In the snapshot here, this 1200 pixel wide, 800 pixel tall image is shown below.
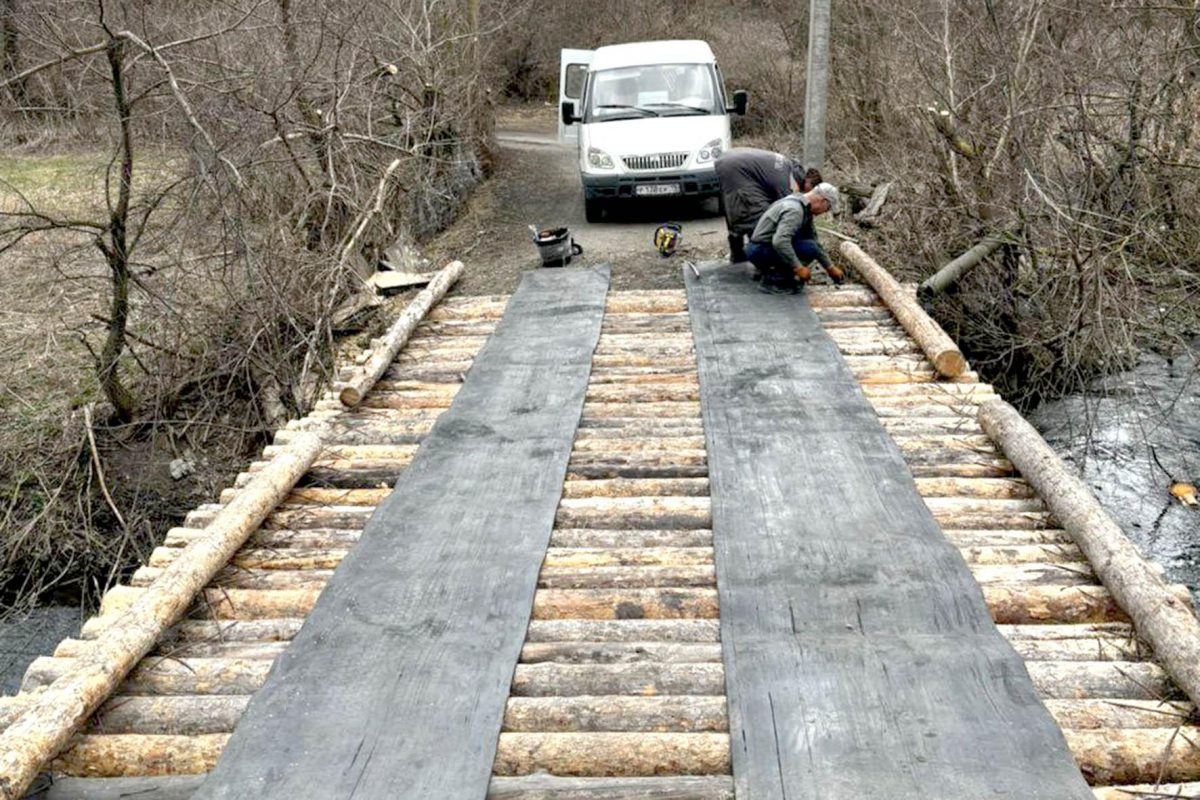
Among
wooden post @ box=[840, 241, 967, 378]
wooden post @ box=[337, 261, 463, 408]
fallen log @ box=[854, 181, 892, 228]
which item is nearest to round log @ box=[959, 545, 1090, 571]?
wooden post @ box=[840, 241, 967, 378]

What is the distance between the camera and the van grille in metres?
13.6

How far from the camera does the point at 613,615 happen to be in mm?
4922

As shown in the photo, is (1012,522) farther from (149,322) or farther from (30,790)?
(149,322)

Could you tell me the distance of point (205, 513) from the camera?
614 centimetres

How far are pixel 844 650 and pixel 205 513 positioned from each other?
3.70 metres

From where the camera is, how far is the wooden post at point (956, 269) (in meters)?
11.0

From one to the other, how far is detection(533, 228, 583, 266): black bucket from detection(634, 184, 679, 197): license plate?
1.99 metres

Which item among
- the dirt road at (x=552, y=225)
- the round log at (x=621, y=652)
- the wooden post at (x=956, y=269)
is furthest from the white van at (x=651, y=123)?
the round log at (x=621, y=652)

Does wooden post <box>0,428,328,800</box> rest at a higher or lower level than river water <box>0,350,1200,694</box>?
higher

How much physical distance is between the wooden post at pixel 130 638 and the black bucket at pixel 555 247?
607 centimetres

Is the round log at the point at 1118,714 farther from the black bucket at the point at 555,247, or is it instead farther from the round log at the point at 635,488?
the black bucket at the point at 555,247

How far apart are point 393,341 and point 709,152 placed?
6589mm

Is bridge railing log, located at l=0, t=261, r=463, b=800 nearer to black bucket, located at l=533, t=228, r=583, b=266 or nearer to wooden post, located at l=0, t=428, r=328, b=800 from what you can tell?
wooden post, located at l=0, t=428, r=328, b=800

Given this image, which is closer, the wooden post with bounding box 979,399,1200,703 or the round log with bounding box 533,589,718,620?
the wooden post with bounding box 979,399,1200,703
